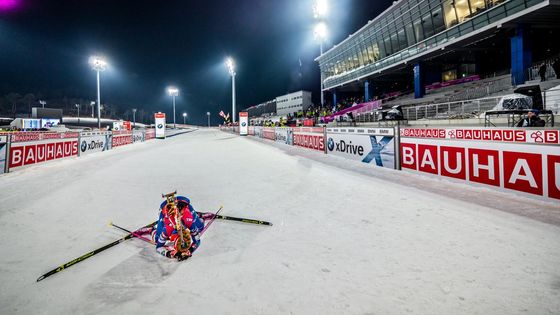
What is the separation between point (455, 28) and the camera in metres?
24.5

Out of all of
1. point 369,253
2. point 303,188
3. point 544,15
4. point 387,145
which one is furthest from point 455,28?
point 369,253

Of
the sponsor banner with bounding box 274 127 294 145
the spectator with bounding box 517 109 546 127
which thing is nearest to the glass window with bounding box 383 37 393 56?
the sponsor banner with bounding box 274 127 294 145

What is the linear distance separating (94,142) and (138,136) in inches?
422

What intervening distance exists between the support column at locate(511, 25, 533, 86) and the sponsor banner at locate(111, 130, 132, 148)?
28740 millimetres

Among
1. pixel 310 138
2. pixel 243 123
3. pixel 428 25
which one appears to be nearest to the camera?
pixel 310 138

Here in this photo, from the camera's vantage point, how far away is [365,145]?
949cm

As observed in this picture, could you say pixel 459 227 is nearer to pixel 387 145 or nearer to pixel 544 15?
pixel 387 145

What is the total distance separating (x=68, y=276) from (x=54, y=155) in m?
11.4

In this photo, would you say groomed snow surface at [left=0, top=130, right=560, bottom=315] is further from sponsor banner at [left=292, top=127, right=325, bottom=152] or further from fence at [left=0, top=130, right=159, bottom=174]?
sponsor banner at [left=292, top=127, right=325, bottom=152]

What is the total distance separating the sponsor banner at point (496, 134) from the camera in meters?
4.53

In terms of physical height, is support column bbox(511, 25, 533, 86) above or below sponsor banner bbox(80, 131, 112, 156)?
above

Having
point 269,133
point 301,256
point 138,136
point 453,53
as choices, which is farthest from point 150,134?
point 453,53

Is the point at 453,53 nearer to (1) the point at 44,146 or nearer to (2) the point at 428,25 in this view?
(2) the point at 428,25

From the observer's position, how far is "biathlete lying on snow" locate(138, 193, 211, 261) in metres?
2.83
